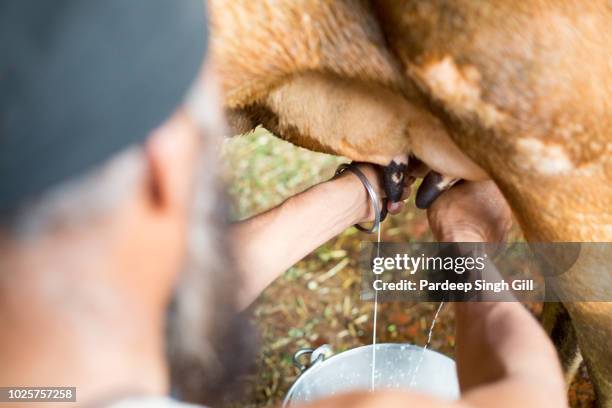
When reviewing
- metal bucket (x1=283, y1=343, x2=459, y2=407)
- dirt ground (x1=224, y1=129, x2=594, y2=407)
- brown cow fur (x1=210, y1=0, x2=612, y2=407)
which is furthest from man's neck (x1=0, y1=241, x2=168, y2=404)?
dirt ground (x1=224, y1=129, x2=594, y2=407)

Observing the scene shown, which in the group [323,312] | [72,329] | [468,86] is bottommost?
[72,329]

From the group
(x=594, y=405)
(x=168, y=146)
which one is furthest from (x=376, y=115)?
(x=594, y=405)

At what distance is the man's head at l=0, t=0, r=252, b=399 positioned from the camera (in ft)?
1.40

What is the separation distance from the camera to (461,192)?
54.8 inches

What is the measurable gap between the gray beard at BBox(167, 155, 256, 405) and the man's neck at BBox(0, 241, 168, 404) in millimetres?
29

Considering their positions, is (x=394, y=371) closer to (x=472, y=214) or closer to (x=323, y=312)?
(x=472, y=214)

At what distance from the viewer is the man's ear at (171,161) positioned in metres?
0.47

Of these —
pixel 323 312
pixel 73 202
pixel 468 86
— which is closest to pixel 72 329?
pixel 73 202

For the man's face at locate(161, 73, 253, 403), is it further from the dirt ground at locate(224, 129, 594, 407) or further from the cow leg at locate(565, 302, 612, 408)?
the dirt ground at locate(224, 129, 594, 407)

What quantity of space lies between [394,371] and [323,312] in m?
0.62

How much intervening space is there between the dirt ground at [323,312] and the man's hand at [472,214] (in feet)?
2.19

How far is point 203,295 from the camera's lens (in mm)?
564

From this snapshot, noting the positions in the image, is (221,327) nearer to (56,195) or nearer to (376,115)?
(56,195)

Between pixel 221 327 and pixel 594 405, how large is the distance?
1445 millimetres
